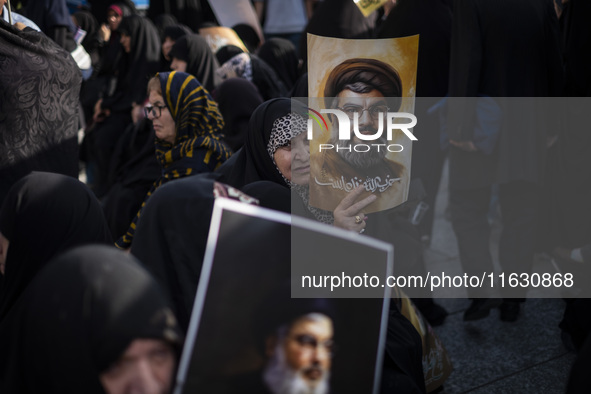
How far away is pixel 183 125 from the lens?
3.29m

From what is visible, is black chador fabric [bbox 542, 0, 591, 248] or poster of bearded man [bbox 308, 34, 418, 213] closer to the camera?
poster of bearded man [bbox 308, 34, 418, 213]

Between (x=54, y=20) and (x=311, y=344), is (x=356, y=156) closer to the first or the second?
(x=311, y=344)

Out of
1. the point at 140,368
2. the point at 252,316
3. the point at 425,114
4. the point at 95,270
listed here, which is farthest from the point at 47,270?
the point at 425,114

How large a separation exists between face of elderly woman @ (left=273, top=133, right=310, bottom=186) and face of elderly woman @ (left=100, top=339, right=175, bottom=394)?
1298mm

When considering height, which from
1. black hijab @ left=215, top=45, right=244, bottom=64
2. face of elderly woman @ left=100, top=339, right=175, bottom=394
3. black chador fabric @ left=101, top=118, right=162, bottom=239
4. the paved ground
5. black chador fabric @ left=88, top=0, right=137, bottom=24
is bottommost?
the paved ground

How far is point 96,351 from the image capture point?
46.1 inches

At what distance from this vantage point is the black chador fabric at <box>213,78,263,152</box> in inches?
156

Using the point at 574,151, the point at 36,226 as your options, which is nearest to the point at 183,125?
the point at 36,226

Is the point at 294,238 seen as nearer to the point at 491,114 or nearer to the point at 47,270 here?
the point at 47,270

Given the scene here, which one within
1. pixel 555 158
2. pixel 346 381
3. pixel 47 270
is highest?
pixel 47 270

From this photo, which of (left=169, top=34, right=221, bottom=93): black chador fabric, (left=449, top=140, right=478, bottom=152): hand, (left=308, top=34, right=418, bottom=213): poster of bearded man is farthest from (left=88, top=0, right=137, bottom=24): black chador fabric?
(left=308, top=34, right=418, bottom=213): poster of bearded man

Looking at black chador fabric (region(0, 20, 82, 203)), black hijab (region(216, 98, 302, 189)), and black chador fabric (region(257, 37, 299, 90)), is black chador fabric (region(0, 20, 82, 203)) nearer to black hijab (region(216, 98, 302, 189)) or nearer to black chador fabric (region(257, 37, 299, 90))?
black hijab (region(216, 98, 302, 189))

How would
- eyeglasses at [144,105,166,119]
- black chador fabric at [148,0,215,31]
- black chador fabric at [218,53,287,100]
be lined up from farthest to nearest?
1. black chador fabric at [148,0,215,31]
2. black chador fabric at [218,53,287,100]
3. eyeglasses at [144,105,166,119]

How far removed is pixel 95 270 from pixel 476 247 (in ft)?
8.68
